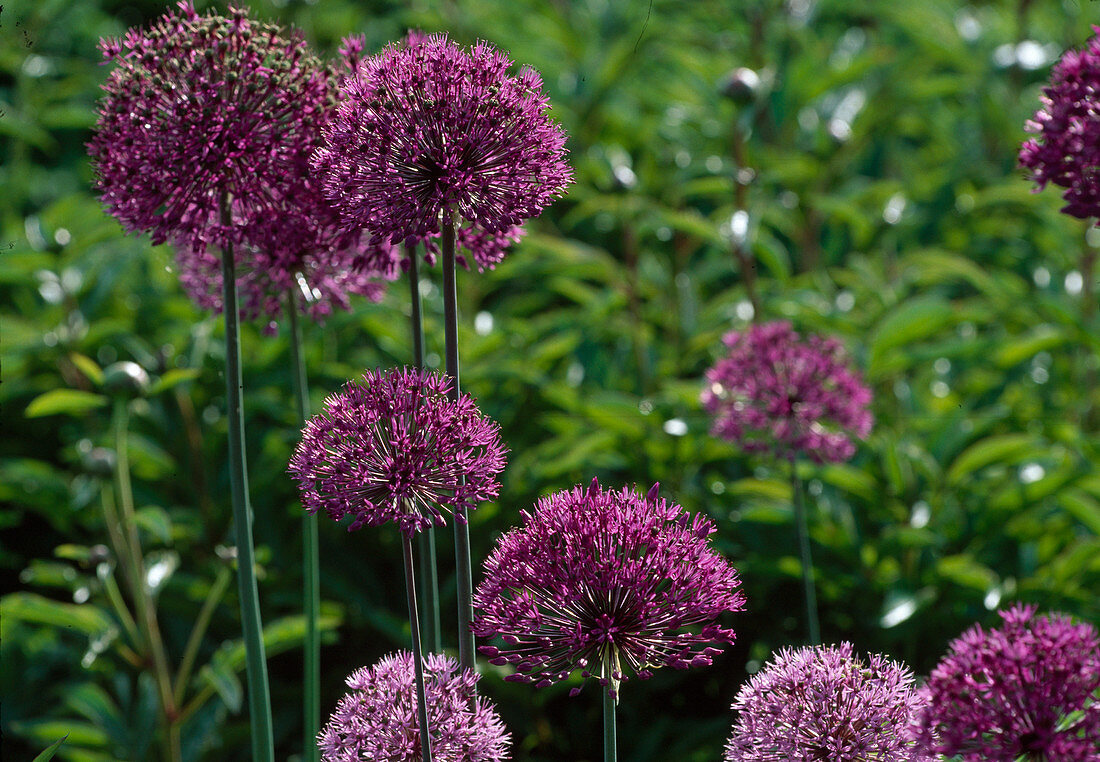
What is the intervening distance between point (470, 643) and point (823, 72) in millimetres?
2330

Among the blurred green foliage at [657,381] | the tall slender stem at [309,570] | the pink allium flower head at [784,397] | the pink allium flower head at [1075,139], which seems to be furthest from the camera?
the blurred green foliage at [657,381]

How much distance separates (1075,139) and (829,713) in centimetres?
39

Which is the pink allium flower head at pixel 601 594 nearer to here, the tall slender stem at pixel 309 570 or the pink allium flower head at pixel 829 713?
the pink allium flower head at pixel 829 713

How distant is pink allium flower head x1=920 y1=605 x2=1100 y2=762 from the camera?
0.57m

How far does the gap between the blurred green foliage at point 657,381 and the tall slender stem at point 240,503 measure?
9.6 inches

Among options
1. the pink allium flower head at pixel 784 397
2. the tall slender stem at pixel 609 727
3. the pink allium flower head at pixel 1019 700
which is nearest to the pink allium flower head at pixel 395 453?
the tall slender stem at pixel 609 727

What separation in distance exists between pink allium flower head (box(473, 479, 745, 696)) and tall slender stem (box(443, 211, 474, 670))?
3 centimetres

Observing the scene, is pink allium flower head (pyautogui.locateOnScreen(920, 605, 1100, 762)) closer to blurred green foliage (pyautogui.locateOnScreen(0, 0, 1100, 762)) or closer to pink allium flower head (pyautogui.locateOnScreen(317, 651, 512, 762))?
pink allium flower head (pyautogui.locateOnScreen(317, 651, 512, 762))

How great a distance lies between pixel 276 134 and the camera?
72 centimetres

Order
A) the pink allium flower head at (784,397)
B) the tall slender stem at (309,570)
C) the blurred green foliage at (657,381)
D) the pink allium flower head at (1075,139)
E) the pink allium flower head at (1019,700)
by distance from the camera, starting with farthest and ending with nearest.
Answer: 1. the blurred green foliage at (657,381)
2. the pink allium flower head at (784,397)
3. the tall slender stem at (309,570)
4. the pink allium flower head at (1075,139)
5. the pink allium flower head at (1019,700)

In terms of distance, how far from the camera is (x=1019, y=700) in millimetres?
583

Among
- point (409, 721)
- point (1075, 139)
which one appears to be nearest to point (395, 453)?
point (409, 721)

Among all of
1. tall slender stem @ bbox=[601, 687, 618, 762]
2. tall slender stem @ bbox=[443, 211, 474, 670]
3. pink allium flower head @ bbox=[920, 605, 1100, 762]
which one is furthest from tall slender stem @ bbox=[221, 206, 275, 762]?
pink allium flower head @ bbox=[920, 605, 1100, 762]

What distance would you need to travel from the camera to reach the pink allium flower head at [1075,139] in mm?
678
